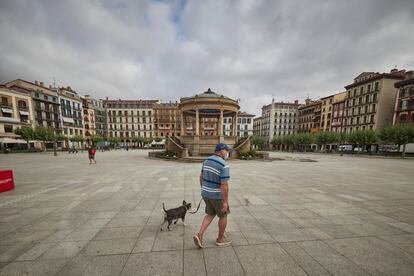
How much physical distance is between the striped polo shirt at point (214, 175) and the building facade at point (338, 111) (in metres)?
58.6

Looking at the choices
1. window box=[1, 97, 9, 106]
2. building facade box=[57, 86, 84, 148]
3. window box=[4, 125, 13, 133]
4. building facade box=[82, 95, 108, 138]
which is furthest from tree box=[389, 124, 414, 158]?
building facade box=[82, 95, 108, 138]

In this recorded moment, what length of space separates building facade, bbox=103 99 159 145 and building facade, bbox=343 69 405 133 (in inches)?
2603

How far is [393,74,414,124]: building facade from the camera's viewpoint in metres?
32.5

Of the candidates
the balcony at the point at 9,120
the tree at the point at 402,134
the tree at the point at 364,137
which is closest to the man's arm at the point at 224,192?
the tree at the point at 402,134

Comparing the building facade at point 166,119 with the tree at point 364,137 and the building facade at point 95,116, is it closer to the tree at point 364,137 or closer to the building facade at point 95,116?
the building facade at point 95,116

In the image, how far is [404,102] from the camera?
33500 mm

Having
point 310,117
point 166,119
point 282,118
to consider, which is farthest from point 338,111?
point 166,119

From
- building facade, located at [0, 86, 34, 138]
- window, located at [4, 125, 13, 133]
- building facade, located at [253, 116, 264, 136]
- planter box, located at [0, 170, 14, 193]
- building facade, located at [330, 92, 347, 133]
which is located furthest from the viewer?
building facade, located at [253, 116, 264, 136]

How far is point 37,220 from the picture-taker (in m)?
4.19

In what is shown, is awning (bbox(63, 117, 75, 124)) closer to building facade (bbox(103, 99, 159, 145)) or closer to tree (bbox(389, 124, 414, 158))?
building facade (bbox(103, 99, 159, 145))

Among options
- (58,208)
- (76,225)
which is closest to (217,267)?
(76,225)

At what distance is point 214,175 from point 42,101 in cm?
6182

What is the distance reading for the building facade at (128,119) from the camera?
2458 inches

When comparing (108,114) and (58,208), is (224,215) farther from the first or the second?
(108,114)
